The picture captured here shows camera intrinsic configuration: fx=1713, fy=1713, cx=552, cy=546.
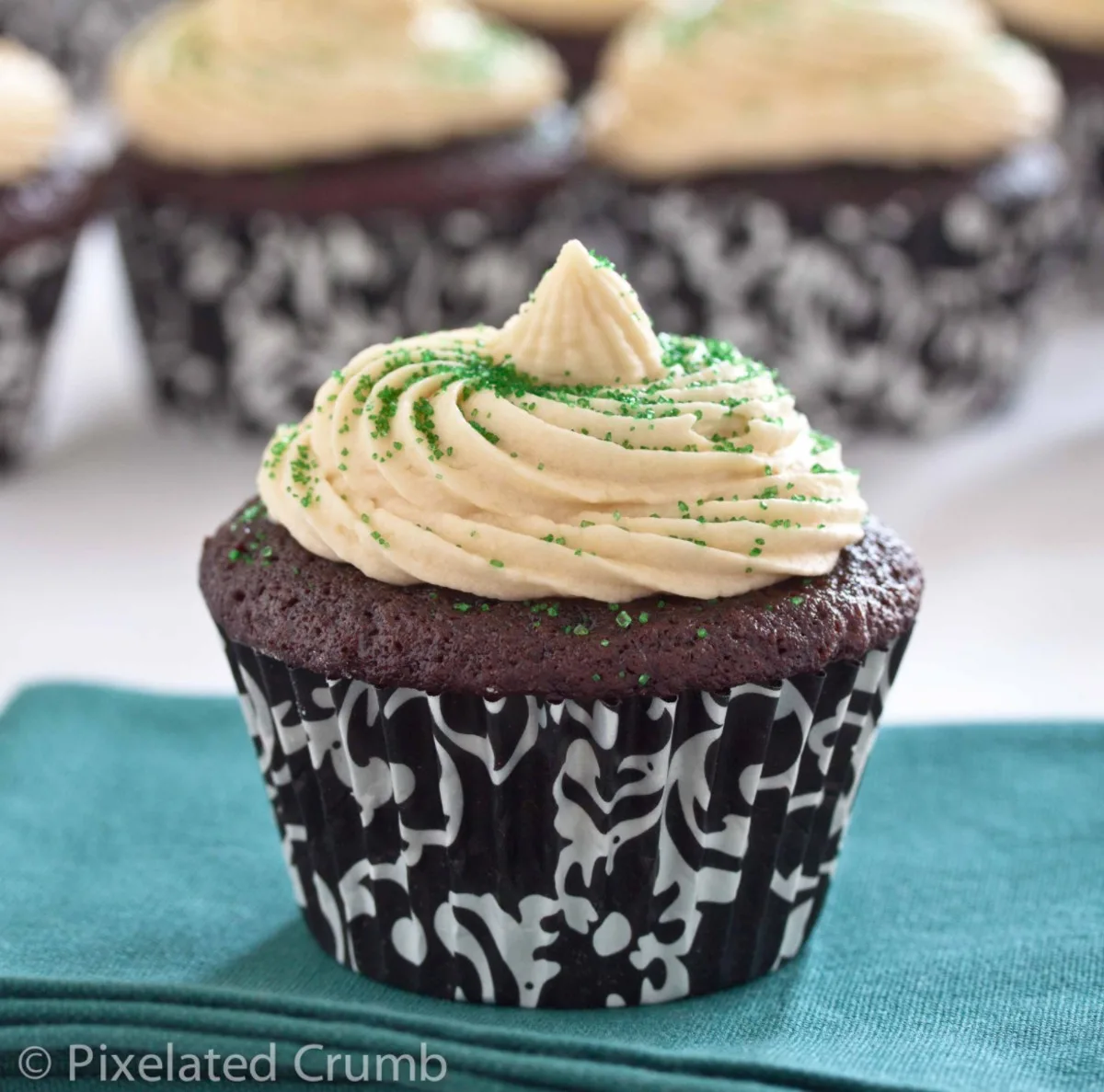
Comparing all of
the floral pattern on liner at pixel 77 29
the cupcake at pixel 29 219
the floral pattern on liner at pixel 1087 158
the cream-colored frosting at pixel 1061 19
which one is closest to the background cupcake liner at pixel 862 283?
the floral pattern on liner at pixel 1087 158

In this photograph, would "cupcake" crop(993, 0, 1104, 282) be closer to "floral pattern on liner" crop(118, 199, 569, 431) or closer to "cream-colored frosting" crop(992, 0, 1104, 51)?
"cream-colored frosting" crop(992, 0, 1104, 51)

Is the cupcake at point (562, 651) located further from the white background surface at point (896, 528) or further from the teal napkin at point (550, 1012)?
the white background surface at point (896, 528)

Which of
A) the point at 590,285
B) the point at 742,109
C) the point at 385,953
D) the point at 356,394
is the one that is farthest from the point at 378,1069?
the point at 742,109

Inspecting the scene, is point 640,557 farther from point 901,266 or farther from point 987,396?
point 987,396

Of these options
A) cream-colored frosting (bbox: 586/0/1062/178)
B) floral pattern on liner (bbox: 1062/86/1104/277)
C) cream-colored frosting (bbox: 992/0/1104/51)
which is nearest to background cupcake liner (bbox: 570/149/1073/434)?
cream-colored frosting (bbox: 586/0/1062/178)

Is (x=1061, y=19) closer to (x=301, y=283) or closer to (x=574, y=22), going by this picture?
(x=574, y=22)
